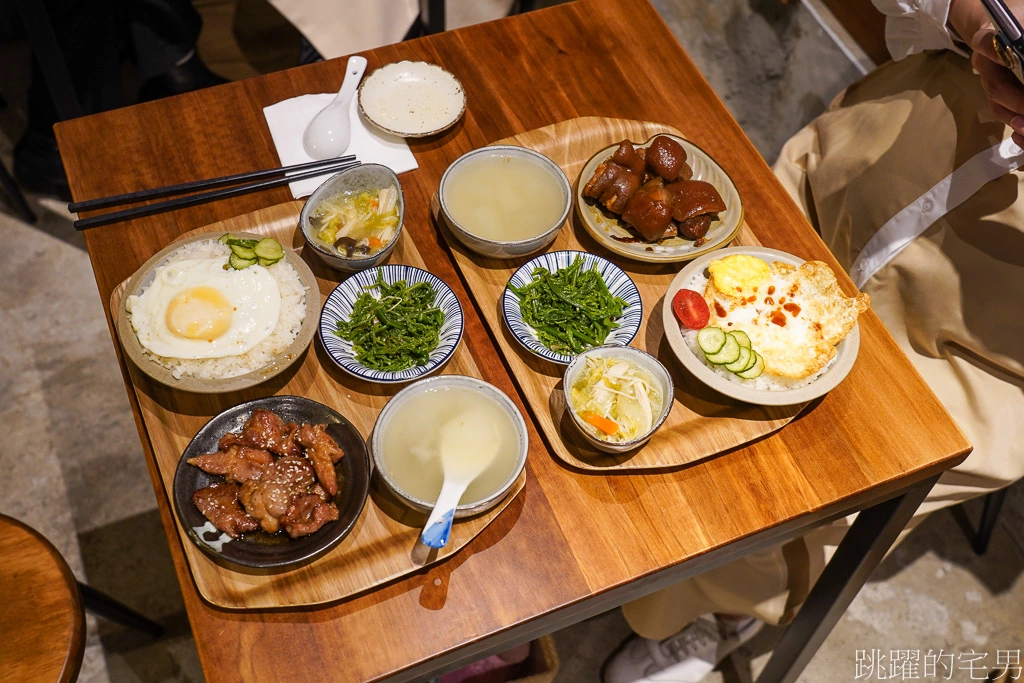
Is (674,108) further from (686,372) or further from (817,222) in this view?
(686,372)

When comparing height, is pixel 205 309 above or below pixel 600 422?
above

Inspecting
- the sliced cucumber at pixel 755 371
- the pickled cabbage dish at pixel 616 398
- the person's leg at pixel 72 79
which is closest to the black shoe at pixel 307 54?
the person's leg at pixel 72 79

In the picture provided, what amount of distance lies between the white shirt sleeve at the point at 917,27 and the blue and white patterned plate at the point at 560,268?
1.16m

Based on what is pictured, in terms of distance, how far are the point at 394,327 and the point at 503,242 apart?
1.08 feet

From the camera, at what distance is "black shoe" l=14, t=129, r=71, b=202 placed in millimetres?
3598

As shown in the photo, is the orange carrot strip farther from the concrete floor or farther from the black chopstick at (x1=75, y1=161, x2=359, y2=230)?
the concrete floor

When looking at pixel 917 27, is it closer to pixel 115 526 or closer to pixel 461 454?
pixel 461 454

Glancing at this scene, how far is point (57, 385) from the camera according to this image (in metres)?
3.30

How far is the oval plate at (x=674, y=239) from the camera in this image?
1.98 meters

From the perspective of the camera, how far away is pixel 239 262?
1819 millimetres

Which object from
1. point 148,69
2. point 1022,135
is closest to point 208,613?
point 1022,135

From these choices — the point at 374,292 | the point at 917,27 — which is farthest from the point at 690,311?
the point at 917,27

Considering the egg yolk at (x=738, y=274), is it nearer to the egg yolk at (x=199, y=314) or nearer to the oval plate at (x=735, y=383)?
the oval plate at (x=735, y=383)

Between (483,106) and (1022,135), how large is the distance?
4.44 ft
